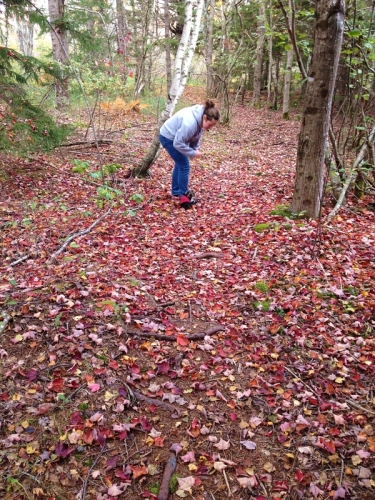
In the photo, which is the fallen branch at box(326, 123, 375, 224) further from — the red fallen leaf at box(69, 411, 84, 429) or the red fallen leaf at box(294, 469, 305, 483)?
the red fallen leaf at box(69, 411, 84, 429)

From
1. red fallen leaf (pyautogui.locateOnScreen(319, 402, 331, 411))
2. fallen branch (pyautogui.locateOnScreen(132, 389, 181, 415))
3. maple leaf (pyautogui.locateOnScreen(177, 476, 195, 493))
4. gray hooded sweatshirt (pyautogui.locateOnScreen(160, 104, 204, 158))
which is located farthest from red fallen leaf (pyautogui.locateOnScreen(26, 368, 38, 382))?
gray hooded sweatshirt (pyautogui.locateOnScreen(160, 104, 204, 158))

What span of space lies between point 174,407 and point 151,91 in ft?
62.0

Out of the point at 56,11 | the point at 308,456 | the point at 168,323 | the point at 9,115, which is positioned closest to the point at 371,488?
the point at 308,456

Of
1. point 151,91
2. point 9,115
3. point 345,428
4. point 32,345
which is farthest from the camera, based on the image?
point 151,91

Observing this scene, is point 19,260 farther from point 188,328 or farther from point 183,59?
point 183,59

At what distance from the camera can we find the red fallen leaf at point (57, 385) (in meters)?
2.76

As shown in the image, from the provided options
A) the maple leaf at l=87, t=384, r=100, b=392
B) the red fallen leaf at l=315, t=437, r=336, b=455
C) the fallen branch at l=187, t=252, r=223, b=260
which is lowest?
the red fallen leaf at l=315, t=437, r=336, b=455

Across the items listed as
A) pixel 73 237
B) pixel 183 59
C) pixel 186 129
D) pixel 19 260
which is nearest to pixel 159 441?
pixel 19 260

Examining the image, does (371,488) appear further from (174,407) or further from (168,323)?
(168,323)

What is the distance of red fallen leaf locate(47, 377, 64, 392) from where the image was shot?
2.76 m

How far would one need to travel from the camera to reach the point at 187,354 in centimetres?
332

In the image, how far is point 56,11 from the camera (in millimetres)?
10680

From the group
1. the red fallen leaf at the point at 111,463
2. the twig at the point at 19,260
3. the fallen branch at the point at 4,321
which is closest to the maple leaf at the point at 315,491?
the red fallen leaf at the point at 111,463

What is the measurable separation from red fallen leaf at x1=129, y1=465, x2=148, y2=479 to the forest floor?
0.06 feet
